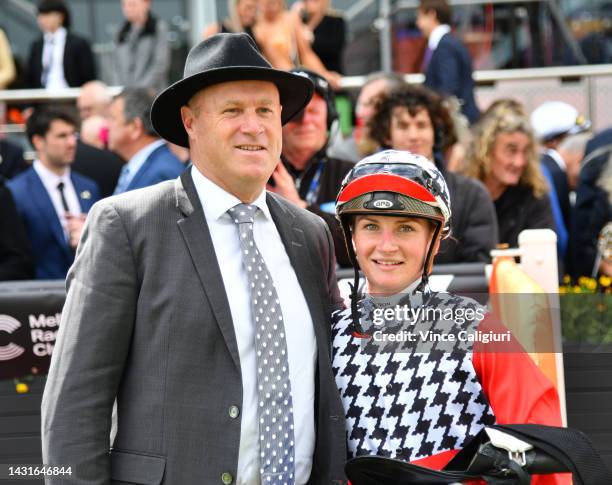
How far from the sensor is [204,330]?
329 centimetres

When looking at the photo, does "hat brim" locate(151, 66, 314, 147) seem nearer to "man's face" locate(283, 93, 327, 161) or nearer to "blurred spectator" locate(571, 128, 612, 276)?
"man's face" locate(283, 93, 327, 161)

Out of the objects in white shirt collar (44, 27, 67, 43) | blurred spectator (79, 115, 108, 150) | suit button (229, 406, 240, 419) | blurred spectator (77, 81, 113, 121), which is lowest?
suit button (229, 406, 240, 419)

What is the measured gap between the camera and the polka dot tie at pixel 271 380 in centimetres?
332

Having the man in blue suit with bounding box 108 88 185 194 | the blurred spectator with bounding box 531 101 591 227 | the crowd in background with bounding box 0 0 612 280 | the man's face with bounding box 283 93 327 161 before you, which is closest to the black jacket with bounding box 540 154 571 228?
the crowd in background with bounding box 0 0 612 280

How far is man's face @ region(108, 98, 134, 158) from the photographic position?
7.39 meters

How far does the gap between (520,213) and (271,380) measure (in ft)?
11.6

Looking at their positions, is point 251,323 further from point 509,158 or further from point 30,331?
point 509,158

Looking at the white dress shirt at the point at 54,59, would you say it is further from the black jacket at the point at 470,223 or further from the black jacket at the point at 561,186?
the black jacket at the point at 470,223

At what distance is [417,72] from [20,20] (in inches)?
198

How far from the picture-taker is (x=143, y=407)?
3.27 m

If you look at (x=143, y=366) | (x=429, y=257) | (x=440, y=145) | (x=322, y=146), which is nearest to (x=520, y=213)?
(x=440, y=145)

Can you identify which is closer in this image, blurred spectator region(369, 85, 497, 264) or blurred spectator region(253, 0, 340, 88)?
blurred spectator region(369, 85, 497, 264)

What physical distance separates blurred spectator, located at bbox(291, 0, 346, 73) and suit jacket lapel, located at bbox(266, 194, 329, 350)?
21.6 feet

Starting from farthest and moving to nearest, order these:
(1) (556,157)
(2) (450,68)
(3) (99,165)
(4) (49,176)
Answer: (2) (450,68) < (3) (99,165) < (1) (556,157) < (4) (49,176)
